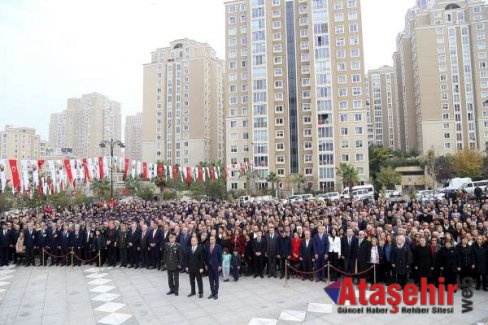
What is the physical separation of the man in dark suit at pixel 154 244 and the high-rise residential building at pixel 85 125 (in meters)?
107

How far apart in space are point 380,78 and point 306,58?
196ft

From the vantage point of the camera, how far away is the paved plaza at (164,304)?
304 inches

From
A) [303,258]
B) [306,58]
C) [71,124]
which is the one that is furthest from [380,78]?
[303,258]

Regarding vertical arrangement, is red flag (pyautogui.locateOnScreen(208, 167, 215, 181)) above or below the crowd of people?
above

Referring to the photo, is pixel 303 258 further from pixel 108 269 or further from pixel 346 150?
pixel 346 150

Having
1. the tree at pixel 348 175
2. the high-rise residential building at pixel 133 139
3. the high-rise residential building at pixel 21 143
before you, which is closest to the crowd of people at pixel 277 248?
the tree at pixel 348 175

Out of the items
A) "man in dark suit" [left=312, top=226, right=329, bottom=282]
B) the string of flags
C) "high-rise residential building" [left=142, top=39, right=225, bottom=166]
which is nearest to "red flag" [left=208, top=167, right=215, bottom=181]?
the string of flags

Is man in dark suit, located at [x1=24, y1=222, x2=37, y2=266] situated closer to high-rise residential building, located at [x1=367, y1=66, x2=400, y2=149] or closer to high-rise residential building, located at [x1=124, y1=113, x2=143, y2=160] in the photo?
high-rise residential building, located at [x1=367, y1=66, x2=400, y2=149]

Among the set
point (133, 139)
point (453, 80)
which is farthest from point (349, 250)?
point (133, 139)

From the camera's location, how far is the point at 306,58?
199ft

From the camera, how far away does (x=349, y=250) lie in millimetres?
10438

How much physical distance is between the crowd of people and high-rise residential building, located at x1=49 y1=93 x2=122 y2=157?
104943mm

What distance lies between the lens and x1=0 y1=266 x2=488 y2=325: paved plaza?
7.72 m

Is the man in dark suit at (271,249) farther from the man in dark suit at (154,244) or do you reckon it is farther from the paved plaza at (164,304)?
the man in dark suit at (154,244)
